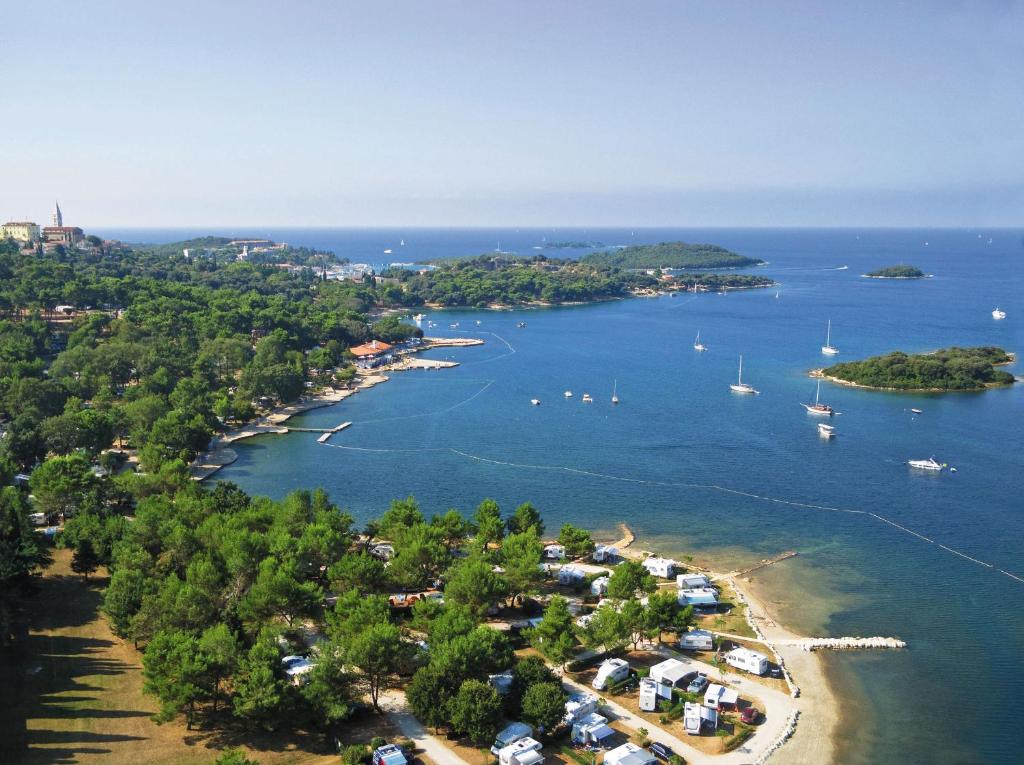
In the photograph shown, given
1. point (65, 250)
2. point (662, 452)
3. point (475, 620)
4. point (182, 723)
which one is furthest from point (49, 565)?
point (65, 250)

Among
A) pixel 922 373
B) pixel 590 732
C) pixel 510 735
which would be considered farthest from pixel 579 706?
pixel 922 373

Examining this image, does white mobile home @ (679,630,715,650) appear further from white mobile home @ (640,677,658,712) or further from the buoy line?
the buoy line

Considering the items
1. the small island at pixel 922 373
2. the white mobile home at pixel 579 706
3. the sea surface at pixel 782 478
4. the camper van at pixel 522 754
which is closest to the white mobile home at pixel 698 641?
the sea surface at pixel 782 478

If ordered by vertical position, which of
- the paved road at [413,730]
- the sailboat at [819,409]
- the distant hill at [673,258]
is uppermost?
the distant hill at [673,258]

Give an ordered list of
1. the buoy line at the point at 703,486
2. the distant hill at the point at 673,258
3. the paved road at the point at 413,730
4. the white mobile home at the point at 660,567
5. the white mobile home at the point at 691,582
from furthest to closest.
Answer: the distant hill at the point at 673,258
the buoy line at the point at 703,486
the white mobile home at the point at 660,567
the white mobile home at the point at 691,582
the paved road at the point at 413,730

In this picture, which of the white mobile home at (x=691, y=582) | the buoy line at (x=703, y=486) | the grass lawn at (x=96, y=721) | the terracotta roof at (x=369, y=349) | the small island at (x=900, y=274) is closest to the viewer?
the grass lawn at (x=96, y=721)

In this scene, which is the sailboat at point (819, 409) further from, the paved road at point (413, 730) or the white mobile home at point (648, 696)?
the paved road at point (413, 730)

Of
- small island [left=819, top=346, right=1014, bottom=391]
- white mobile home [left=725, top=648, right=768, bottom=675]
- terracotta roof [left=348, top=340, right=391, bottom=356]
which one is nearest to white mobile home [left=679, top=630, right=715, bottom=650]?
white mobile home [left=725, top=648, right=768, bottom=675]
